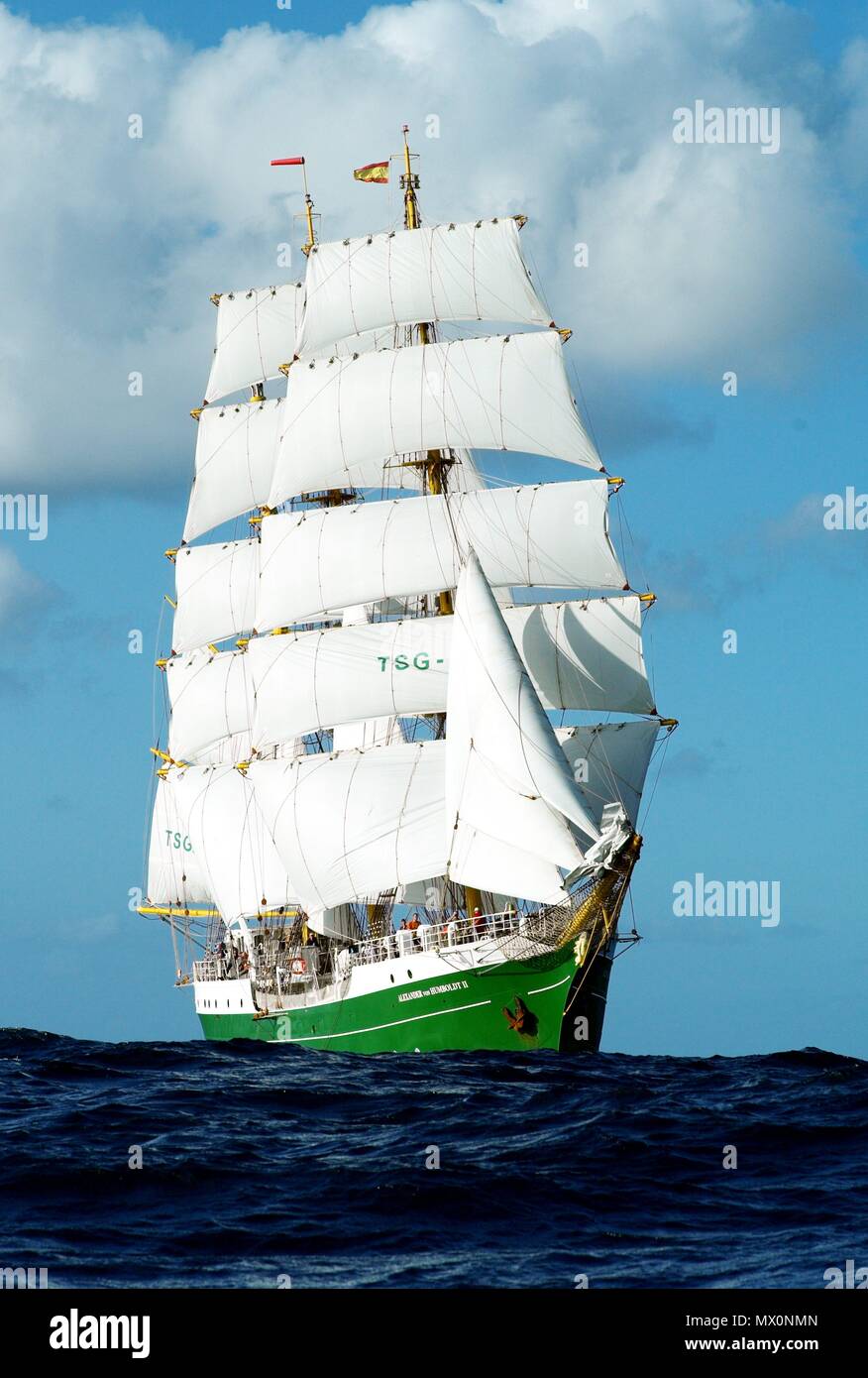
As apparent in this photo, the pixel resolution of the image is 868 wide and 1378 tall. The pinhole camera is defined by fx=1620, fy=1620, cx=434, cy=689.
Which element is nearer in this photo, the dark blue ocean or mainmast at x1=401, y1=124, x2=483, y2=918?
the dark blue ocean

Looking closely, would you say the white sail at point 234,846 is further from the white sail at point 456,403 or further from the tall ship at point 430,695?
the white sail at point 456,403

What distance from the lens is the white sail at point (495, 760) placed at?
43656 mm

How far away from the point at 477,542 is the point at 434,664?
15.6 ft

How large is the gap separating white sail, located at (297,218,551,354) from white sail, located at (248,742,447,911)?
17253 millimetres

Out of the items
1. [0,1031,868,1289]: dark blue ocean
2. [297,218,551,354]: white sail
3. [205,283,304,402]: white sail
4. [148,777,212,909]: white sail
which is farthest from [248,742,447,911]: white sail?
[205,283,304,402]: white sail

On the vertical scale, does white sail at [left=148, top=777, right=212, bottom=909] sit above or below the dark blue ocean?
above

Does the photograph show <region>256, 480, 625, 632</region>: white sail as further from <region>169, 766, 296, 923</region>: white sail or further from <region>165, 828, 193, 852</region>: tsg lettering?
<region>165, 828, 193, 852</region>: tsg lettering

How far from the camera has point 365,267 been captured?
203ft

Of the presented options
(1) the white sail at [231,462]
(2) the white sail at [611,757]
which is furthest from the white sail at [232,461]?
(2) the white sail at [611,757]

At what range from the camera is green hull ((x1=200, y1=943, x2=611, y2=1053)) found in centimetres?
4641

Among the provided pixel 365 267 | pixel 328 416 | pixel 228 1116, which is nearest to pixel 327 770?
pixel 328 416

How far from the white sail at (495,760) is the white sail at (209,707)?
76.3ft

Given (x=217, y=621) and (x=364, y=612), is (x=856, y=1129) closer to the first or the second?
(x=364, y=612)
